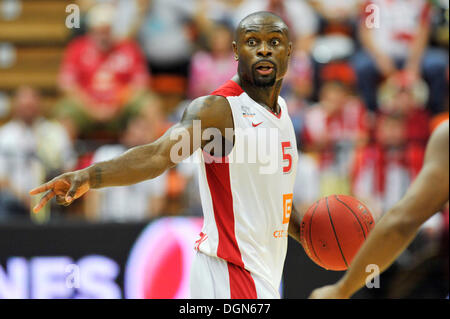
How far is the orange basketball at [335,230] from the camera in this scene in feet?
13.0

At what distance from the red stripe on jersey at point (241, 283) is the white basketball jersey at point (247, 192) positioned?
3cm

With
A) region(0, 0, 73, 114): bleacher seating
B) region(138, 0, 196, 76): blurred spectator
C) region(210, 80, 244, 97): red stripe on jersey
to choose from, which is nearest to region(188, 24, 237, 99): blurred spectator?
region(138, 0, 196, 76): blurred spectator

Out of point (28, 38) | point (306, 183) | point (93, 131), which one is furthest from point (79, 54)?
point (306, 183)

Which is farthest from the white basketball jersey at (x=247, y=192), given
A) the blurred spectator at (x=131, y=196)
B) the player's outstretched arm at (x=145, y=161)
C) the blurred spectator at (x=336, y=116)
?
the blurred spectator at (x=336, y=116)

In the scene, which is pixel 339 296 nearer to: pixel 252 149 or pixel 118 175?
pixel 252 149

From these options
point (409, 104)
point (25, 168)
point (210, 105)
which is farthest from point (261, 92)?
point (409, 104)

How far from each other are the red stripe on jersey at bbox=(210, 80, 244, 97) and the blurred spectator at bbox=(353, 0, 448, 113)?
566 cm

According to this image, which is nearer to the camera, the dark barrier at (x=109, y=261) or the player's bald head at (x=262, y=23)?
the player's bald head at (x=262, y=23)

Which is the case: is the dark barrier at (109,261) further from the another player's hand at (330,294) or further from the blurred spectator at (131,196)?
the another player's hand at (330,294)

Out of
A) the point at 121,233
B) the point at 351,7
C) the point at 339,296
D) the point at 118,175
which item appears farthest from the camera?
the point at 351,7

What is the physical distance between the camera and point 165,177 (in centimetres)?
809

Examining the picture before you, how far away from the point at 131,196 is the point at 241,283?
4486 millimetres

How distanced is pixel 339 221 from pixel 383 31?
20.0ft

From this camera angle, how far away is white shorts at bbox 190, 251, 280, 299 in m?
3.59
